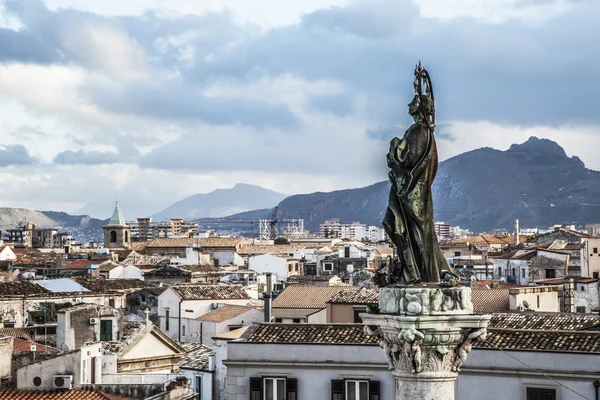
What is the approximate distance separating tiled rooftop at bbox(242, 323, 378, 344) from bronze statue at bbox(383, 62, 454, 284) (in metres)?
17.7

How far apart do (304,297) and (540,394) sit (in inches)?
1178

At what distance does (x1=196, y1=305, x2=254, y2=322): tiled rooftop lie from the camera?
61494 mm

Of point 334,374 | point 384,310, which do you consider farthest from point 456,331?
point 334,374

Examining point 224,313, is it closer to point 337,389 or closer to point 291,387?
point 291,387

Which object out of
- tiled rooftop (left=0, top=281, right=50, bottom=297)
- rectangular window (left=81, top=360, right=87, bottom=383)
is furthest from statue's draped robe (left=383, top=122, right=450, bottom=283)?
tiled rooftop (left=0, top=281, right=50, bottom=297)

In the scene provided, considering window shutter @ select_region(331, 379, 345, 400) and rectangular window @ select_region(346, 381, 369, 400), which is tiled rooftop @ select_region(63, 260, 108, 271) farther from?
rectangular window @ select_region(346, 381, 369, 400)

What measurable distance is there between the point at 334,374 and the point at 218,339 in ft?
27.9

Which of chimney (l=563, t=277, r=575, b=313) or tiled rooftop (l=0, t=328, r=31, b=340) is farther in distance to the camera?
chimney (l=563, t=277, r=575, b=313)

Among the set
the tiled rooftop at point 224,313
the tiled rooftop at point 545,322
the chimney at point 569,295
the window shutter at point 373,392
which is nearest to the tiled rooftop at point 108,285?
the tiled rooftop at point 224,313

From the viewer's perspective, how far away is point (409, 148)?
14.3 metres

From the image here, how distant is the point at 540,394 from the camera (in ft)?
94.9

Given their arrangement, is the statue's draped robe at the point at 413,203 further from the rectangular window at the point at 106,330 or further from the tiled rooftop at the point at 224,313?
the tiled rooftop at the point at 224,313

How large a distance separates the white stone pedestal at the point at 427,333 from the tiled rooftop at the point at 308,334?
1805cm

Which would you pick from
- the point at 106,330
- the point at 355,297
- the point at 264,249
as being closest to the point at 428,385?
the point at 355,297
